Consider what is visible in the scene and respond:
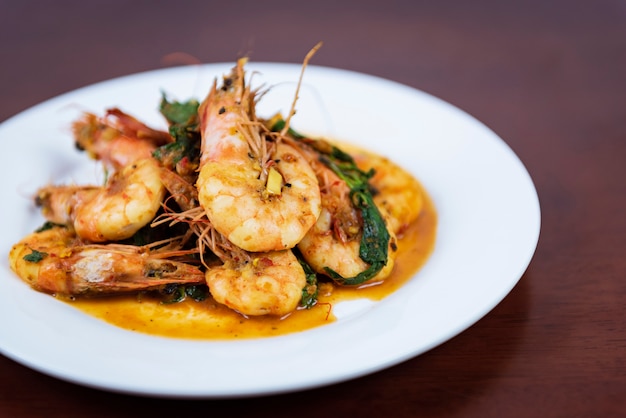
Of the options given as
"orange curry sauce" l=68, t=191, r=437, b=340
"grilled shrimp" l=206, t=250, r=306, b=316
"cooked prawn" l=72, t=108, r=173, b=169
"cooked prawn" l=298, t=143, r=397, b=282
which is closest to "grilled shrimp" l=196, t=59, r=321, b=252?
"grilled shrimp" l=206, t=250, r=306, b=316

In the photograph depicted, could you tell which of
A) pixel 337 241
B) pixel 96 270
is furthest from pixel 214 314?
pixel 337 241

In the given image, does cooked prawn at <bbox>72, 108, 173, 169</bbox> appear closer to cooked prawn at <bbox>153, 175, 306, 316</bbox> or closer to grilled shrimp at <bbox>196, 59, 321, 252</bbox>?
grilled shrimp at <bbox>196, 59, 321, 252</bbox>

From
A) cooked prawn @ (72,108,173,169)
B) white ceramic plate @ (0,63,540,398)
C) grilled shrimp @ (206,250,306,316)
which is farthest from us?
cooked prawn @ (72,108,173,169)

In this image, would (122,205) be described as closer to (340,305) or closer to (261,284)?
(261,284)

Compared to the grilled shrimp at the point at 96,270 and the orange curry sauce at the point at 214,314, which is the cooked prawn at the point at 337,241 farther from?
the grilled shrimp at the point at 96,270

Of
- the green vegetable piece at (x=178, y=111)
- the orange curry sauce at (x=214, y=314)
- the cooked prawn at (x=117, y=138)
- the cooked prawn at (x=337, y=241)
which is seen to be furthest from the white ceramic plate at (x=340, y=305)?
the green vegetable piece at (x=178, y=111)

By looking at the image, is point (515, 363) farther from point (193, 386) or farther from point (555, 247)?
point (193, 386)

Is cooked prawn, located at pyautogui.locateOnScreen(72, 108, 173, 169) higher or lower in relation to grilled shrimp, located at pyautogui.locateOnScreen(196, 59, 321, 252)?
lower
